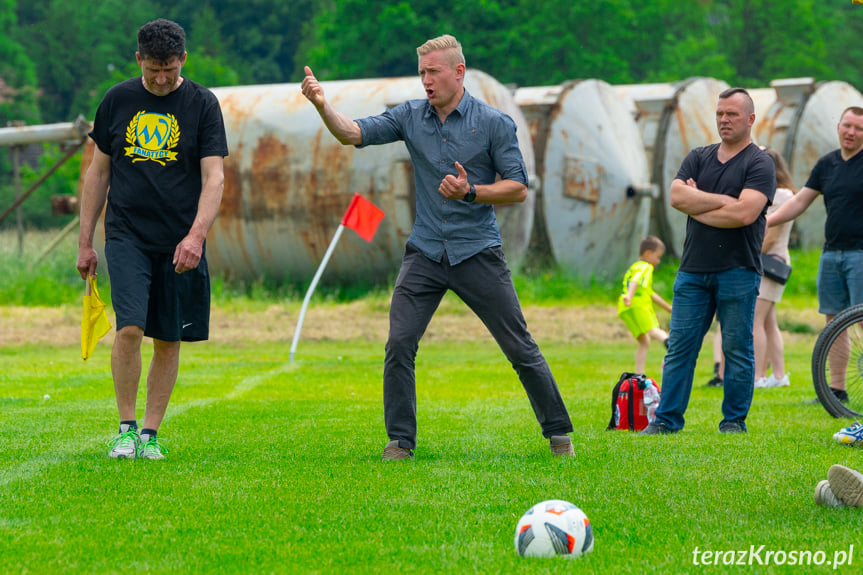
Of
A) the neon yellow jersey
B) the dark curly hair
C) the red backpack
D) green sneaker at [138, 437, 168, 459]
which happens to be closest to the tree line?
the neon yellow jersey

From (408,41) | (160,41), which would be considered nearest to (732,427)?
(160,41)

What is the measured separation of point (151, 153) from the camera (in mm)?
6438

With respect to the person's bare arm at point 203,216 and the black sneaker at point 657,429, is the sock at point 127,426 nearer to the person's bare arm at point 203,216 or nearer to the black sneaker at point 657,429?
the person's bare arm at point 203,216

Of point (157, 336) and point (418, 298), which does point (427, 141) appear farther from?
point (157, 336)

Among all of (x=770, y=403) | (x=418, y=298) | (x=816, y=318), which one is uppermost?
(x=418, y=298)

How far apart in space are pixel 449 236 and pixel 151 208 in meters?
1.49

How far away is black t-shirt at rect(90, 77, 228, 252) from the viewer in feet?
21.0

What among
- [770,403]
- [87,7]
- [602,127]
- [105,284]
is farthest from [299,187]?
[87,7]

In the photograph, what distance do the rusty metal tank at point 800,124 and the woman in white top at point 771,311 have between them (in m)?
17.9

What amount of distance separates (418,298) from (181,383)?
5115 mm

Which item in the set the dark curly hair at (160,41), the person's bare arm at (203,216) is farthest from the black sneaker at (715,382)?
the dark curly hair at (160,41)

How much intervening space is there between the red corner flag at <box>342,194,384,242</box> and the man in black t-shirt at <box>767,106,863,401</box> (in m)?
5.80

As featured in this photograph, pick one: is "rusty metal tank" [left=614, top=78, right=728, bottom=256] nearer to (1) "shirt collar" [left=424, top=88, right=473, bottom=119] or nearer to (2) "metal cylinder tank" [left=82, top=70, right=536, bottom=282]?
(2) "metal cylinder tank" [left=82, top=70, right=536, bottom=282]

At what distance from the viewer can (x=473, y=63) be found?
52.3 metres
